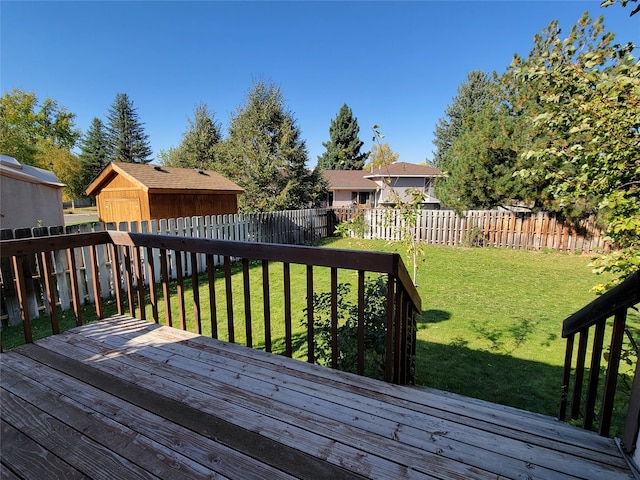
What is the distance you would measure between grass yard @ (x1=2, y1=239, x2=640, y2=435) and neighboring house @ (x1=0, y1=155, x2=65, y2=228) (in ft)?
22.3

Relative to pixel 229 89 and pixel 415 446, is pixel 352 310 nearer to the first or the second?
pixel 415 446

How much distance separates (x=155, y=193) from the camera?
10.5 meters

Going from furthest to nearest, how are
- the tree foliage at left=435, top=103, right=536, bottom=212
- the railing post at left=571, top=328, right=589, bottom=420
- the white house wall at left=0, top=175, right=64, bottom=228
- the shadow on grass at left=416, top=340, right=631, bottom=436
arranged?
the tree foliage at left=435, top=103, right=536, bottom=212, the white house wall at left=0, top=175, right=64, bottom=228, the shadow on grass at left=416, top=340, right=631, bottom=436, the railing post at left=571, top=328, right=589, bottom=420

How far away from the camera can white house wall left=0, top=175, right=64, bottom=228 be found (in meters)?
8.77

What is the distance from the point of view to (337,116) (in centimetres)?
3144

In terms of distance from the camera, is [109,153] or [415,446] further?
[109,153]

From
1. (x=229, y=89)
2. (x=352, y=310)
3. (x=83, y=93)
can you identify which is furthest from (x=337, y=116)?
(x=352, y=310)

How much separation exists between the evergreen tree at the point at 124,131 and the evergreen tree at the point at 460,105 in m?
28.4

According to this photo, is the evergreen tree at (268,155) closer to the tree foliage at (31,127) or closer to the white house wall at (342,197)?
the white house wall at (342,197)

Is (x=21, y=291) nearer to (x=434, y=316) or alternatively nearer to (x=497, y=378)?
(x=497, y=378)

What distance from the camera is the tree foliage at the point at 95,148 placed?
29.6 metres

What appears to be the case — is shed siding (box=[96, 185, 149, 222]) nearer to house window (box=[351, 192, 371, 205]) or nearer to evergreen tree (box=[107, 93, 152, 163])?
house window (box=[351, 192, 371, 205])

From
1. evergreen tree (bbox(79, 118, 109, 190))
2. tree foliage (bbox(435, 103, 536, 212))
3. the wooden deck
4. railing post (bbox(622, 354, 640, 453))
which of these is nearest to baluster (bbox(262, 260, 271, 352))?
the wooden deck

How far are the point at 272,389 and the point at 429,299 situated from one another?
4117 millimetres
